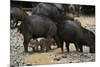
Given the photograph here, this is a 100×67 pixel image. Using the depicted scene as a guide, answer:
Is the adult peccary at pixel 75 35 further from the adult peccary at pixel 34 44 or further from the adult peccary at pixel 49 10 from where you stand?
the adult peccary at pixel 34 44

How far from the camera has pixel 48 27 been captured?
2.31 metres

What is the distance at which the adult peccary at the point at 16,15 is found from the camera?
2160 millimetres

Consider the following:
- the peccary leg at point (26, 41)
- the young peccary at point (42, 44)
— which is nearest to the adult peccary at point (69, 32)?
the young peccary at point (42, 44)

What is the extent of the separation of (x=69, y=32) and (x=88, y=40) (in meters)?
0.29

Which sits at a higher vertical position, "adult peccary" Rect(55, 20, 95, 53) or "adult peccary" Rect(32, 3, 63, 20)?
"adult peccary" Rect(32, 3, 63, 20)

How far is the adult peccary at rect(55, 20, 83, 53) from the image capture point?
7.77 ft

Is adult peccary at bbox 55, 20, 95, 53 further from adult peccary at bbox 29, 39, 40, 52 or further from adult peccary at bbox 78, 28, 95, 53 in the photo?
adult peccary at bbox 29, 39, 40, 52

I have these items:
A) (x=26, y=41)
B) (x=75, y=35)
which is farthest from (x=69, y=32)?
(x=26, y=41)

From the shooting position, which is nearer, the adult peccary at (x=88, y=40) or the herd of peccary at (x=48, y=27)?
the herd of peccary at (x=48, y=27)

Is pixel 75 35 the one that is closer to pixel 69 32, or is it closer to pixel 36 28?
pixel 69 32

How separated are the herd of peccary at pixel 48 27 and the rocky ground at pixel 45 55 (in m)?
0.05

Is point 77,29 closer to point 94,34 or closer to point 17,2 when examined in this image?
point 94,34

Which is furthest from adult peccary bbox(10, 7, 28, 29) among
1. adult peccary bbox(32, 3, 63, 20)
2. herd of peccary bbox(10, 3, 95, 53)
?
adult peccary bbox(32, 3, 63, 20)
